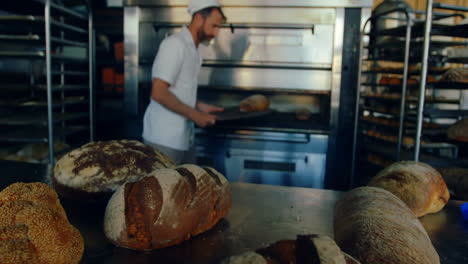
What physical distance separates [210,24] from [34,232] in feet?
5.83

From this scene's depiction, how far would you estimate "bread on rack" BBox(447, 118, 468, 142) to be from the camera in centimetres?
163

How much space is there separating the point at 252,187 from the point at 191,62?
1201 millimetres

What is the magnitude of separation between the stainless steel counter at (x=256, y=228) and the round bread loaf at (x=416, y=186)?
0.14 ft

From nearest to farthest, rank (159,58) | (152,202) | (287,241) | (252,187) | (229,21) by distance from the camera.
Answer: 1. (287,241)
2. (152,202)
3. (252,187)
4. (159,58)
5. (229,21)

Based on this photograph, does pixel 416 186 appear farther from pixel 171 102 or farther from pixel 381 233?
pixel 171 102

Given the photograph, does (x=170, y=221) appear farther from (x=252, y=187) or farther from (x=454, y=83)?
(x=454, y=83)

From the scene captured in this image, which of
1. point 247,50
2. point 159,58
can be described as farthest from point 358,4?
point 159,58

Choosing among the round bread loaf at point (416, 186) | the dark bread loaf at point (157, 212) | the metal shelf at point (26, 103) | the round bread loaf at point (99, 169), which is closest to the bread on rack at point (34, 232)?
the dark bread loaf at point (157, 212)

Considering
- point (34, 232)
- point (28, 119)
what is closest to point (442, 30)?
point (34, 232)

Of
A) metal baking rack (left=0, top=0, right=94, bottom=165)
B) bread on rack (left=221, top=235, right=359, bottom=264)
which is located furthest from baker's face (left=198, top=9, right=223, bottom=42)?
bread on rack (left=221, top=235, right=359, bottom=264)

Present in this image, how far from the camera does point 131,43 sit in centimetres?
303

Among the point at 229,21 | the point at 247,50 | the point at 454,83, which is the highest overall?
the point at 229,21

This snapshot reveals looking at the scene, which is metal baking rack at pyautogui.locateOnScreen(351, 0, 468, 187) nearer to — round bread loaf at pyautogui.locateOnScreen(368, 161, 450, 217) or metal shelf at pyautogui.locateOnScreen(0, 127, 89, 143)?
round bread loaf at pyautogui.locateOnScreen(368, 161, 450, 217)

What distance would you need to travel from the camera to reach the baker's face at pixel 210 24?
208cm
